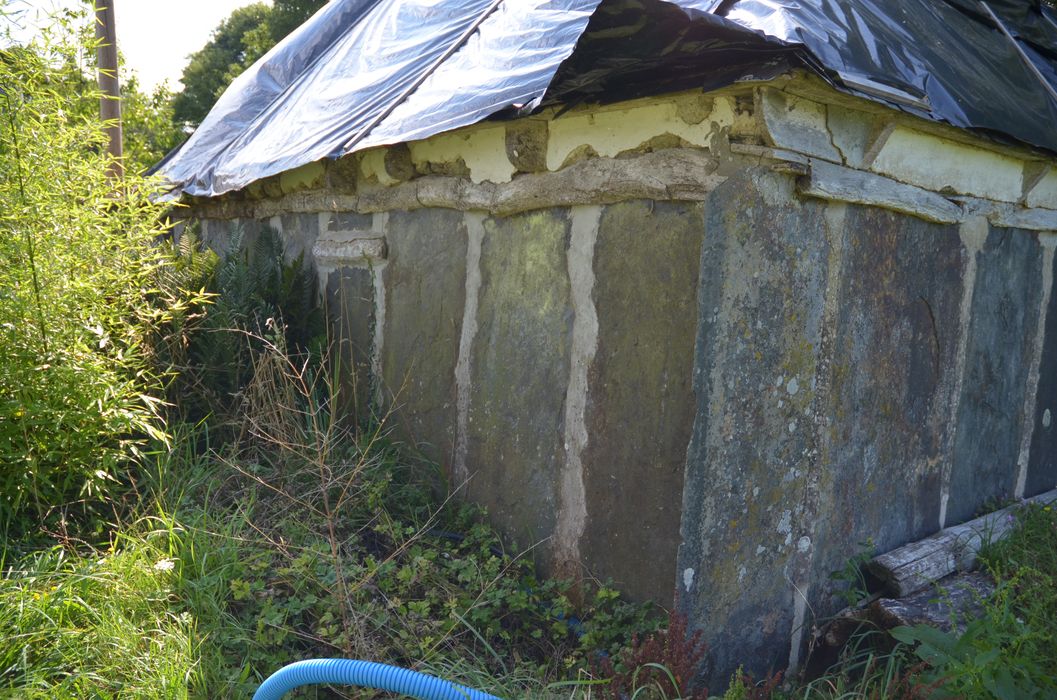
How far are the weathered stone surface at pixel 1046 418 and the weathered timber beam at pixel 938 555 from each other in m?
0.59

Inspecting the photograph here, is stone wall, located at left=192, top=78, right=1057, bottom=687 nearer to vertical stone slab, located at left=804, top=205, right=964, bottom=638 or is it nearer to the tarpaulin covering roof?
vertical stone slab, located at left=804, top=205, right=964, bottom=638

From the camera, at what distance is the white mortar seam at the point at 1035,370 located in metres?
4.34

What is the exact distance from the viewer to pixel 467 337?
3.89 metres

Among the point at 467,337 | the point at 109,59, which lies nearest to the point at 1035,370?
the point at 467,337

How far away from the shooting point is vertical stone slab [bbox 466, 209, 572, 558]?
340 cm

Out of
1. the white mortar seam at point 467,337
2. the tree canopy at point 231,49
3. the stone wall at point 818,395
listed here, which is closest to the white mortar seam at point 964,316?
the stone wall at point 818,395

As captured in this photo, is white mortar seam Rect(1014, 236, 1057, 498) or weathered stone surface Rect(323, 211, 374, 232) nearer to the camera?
white mortar seam Rect(1014, 236, 1057, 498)

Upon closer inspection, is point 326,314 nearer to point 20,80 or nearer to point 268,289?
point 268,289

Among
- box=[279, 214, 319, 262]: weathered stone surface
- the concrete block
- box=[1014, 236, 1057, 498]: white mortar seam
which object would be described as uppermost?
the concrete block

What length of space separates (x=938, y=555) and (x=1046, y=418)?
1.57 meters

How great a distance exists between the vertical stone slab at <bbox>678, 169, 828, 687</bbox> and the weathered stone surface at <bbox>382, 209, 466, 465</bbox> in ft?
4.86

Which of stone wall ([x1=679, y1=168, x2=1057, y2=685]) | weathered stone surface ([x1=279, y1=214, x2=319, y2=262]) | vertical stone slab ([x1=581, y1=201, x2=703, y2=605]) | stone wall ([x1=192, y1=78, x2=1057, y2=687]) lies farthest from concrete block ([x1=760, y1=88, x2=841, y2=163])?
weathered stone surface ([x1=279, y1=214, x2=319, y2=262])

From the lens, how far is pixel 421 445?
4.13m

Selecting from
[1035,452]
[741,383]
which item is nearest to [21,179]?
[741,383]
